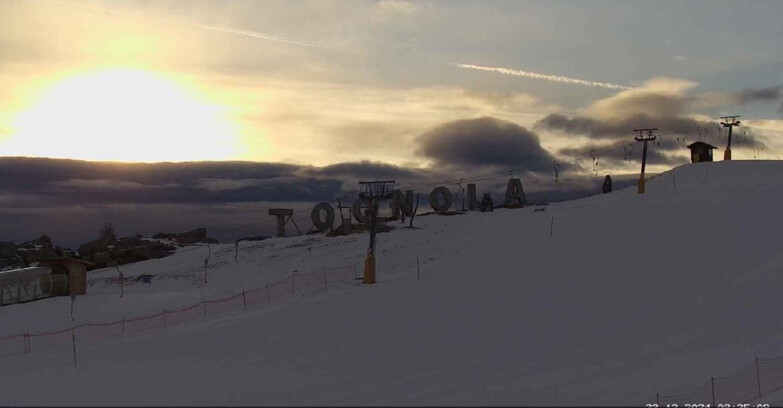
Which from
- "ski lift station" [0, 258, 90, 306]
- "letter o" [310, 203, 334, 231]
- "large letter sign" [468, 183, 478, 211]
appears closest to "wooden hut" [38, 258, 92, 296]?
"ski lift station" [0, 258, 90, 306]

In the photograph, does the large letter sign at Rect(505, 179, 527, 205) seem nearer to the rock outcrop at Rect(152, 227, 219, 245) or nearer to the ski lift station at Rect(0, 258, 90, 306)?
the rock outcrop at Rect(152, 227, 219, 245)

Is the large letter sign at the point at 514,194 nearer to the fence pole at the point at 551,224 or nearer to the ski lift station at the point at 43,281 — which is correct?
the fence pole at the point at 551,224

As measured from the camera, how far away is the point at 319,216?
7306cm

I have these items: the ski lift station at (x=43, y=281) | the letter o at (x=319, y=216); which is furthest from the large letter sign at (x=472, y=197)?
the ski lift station at (x=43, y=281)

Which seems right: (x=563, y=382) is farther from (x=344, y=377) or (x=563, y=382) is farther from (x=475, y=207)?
(x=475, y=207)

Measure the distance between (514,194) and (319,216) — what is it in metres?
20.6

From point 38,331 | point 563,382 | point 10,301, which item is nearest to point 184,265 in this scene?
point 10,301

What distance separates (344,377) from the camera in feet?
83.7

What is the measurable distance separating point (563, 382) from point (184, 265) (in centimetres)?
4481

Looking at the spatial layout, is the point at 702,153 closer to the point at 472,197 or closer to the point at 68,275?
the point at 472,197

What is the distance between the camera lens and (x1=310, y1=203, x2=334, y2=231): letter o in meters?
72.8

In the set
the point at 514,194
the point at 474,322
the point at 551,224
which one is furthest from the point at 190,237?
the point at 474,322

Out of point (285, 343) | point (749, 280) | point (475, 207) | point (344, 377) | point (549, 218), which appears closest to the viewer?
point (344, 377)

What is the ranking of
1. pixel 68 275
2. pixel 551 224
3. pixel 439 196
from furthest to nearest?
1. pixel 439 196
2. pixel 551 224
3. pixel 68 275
